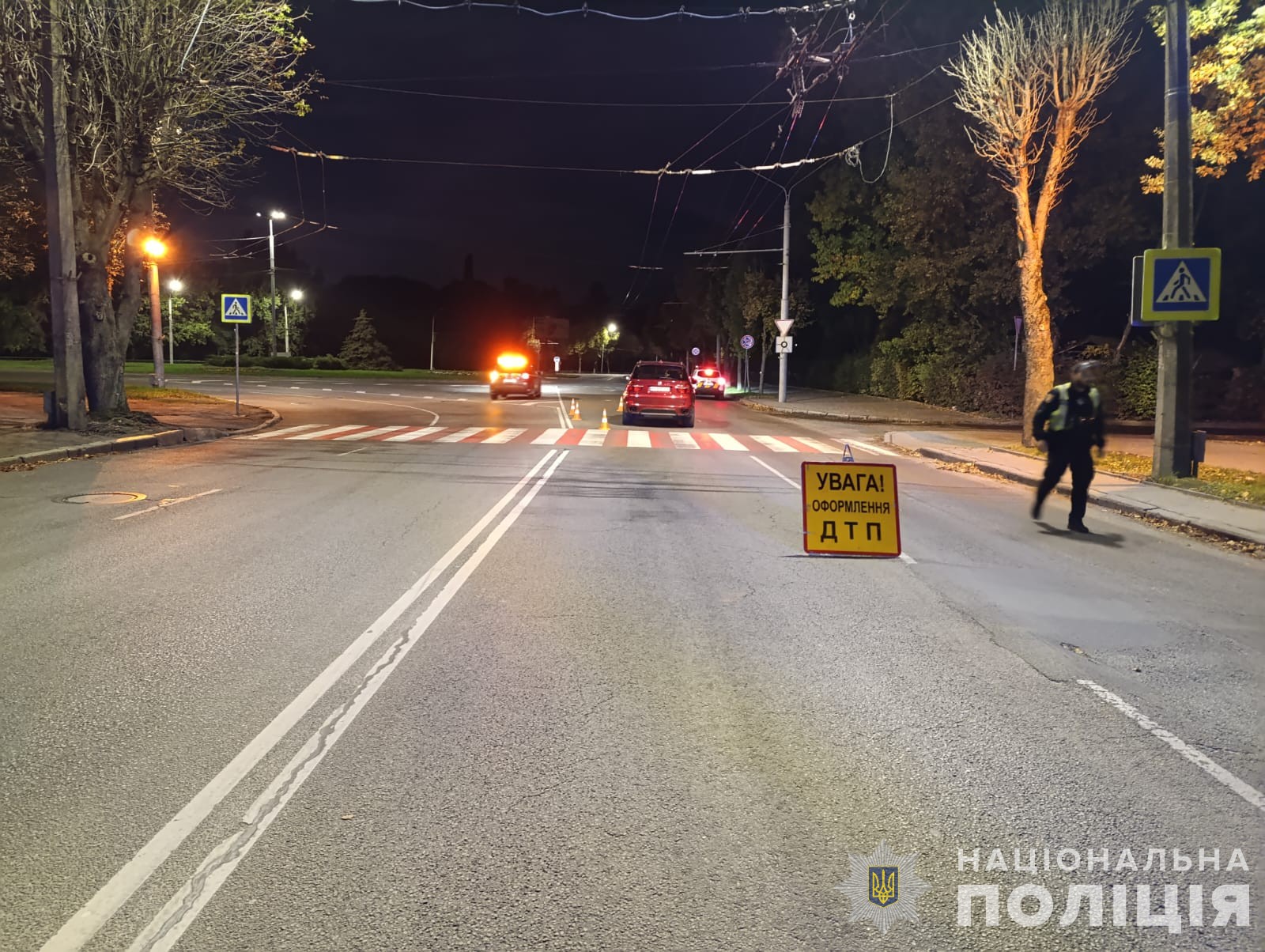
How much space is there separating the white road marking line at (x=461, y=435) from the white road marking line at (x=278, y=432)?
12.2ft

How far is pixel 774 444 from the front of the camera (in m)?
22.3

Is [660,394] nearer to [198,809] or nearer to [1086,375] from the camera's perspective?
[1086,375]

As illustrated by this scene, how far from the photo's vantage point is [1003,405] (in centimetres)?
3291

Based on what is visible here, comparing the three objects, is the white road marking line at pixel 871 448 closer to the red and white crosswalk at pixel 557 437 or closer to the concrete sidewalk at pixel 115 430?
the red and white crosswalk at pixel 557 437

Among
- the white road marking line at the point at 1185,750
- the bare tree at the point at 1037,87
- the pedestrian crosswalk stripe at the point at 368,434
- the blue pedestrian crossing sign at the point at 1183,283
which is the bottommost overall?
the white road marking line at the point at 1185,750

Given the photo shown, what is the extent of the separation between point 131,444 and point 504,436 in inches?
313

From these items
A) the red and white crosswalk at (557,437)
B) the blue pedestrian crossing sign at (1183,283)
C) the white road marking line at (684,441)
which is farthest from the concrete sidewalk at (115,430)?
the blue pedestrian crossing sign at (1183,283)

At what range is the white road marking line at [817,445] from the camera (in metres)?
20.9

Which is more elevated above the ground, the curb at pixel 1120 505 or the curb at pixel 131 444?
the curb at pixel 131 444

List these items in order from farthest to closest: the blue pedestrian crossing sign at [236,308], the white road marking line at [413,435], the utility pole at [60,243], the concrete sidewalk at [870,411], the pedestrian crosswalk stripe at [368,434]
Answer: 1. the concrete sidewalk at [870,411]
2. the blue pedestrian crossing sign at [236,308]
3. the pedestrian crosswalk stripe at [368,434]
4. the white road marking line at [413,435]
5. the utility pole at [60,243]

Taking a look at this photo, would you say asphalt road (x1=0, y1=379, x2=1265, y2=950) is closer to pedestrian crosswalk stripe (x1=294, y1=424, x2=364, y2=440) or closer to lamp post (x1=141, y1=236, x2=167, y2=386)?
pedestrian crosswalk stripe (x1=294, y1=424, x2=364, y2=440)

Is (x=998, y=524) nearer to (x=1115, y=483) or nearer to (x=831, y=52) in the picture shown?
(x=1115, y=483)

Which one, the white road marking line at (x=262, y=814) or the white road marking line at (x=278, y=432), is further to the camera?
the white road marking line at (x=278, y=432)

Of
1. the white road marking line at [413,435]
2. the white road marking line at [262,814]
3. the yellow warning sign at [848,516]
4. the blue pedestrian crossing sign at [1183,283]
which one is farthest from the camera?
the white road marking line at [413,435]
